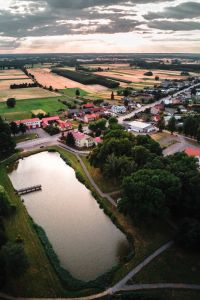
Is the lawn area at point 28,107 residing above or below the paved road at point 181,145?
above

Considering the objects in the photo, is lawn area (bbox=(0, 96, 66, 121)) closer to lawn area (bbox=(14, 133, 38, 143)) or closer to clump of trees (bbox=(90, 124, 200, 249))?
lawn area (bbox=(14, 133, 38, 143))

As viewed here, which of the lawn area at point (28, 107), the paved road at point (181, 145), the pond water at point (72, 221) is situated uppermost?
the lawn area at point (28, 107)

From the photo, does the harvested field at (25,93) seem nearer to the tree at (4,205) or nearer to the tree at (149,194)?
the tree at (4,205)

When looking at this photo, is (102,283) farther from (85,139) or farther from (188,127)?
(188,127)

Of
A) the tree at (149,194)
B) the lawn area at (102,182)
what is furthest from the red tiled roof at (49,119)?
the tree at (149,194)

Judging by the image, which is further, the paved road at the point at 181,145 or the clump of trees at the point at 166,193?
the paved road at the point at 181,145

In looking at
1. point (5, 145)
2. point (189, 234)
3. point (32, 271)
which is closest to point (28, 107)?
point (5, 145)

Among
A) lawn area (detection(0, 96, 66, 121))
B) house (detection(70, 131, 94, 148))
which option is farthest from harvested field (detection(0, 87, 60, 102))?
house (detection(70, 131, 94, 148))

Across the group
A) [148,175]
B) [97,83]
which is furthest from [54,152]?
[97,83]
